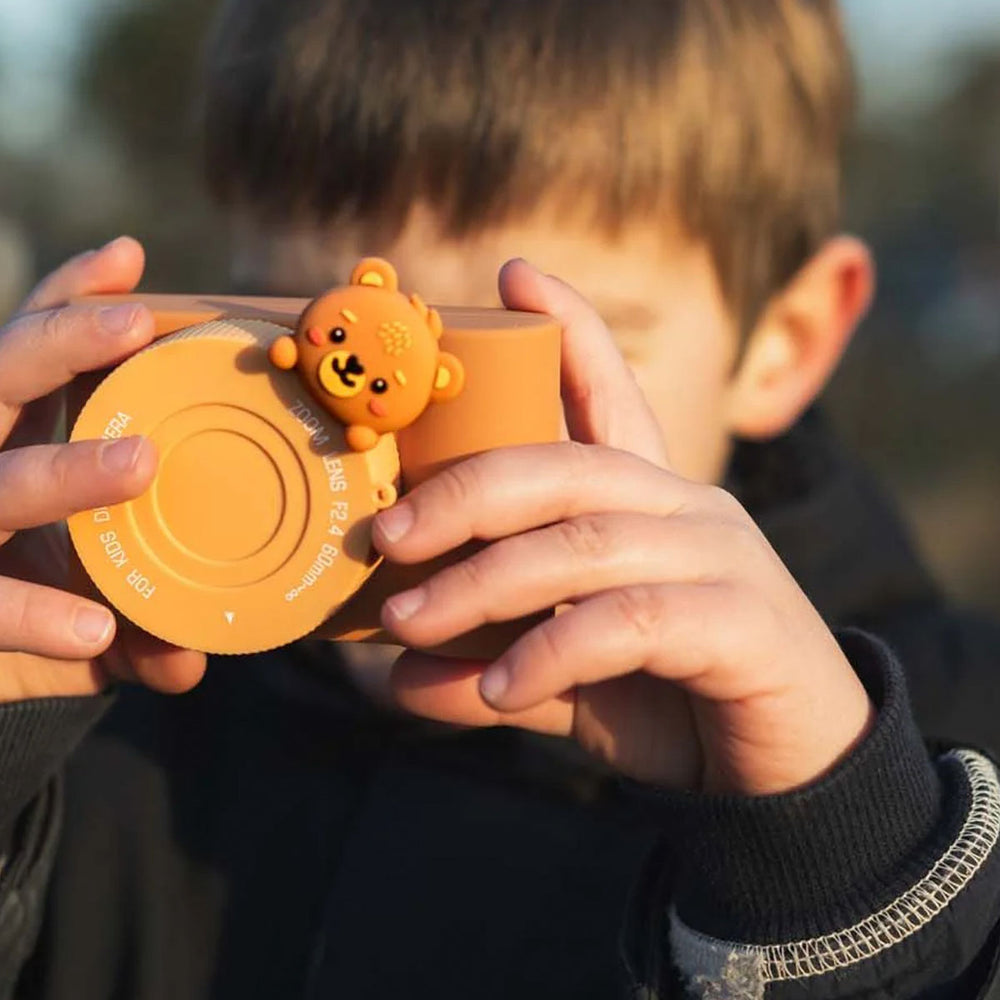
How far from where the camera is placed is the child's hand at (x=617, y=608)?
3.36 ft

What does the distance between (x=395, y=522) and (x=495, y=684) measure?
128mm

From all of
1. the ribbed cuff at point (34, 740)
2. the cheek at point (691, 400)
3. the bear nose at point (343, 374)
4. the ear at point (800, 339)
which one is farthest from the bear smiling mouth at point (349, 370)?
the ear at point (800, 339)

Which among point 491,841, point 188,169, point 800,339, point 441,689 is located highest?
point 441,689

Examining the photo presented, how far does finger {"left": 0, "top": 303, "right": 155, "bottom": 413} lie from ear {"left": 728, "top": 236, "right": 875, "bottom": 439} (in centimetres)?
96

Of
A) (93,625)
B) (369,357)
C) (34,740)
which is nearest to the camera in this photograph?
(369,357)

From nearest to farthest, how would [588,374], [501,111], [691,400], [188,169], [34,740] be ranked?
[588,374] → [34,740] → [501,111] → [691,400] → [188,169]

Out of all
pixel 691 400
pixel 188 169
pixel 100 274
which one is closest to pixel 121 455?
pixel 100 274

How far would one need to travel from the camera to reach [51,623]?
44.1 inches

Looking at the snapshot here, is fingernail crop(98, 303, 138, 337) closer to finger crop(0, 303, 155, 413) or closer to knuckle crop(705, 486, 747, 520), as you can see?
finger crop(0, 303, 155, 413)

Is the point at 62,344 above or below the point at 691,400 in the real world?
above

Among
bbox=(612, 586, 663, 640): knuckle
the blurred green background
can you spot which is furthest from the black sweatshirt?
the blurred green background

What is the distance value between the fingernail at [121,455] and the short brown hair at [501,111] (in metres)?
0.65

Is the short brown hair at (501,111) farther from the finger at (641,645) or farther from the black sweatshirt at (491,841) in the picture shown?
the finger at (641,645)

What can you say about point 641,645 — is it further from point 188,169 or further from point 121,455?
point 188,169
